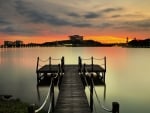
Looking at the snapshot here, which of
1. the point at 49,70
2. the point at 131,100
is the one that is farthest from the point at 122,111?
the point at 49,70

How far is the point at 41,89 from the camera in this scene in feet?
116

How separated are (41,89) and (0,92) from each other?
17.5 feet

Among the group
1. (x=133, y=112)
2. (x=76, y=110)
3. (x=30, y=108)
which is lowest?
(x=133, y=112)

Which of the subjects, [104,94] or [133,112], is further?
[104,94]

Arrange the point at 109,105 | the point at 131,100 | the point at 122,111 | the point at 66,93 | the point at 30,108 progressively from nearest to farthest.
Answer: the point at 30,108 < the point at 66,93 < the point at 122,111 < the point at 109,105 < the point at 131,100

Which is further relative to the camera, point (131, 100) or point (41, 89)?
point (41, 89)

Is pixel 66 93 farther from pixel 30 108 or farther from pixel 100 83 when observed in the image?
pixel 100 83

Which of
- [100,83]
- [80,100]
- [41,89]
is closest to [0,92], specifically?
[41,89]

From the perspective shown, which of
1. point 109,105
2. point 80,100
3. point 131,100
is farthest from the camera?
point 131,100

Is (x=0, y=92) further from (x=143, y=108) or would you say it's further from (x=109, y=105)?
(x=143, y=108)

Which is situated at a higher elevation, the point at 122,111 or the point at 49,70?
the point at 49,70

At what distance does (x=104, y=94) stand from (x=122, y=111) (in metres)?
7.11

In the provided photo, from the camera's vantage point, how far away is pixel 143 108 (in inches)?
1065

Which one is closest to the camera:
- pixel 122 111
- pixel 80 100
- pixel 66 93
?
pixel 80 100
